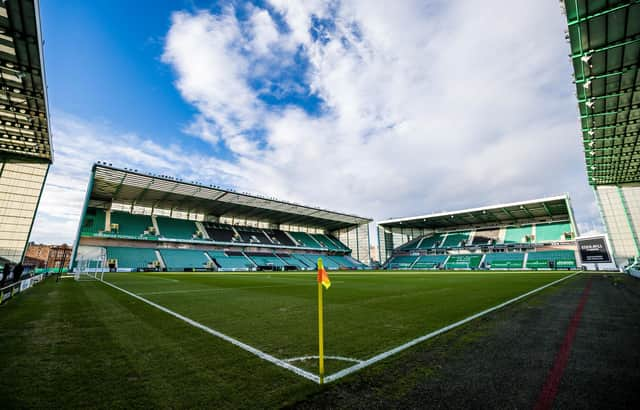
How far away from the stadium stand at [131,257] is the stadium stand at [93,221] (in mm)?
3685

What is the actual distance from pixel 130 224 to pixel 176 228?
784 centimetres

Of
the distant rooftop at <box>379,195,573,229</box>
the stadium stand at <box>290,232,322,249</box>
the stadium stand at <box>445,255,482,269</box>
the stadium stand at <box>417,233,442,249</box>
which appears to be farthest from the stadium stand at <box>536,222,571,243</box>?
the stadium stand at <box>290,232,322,249</box>

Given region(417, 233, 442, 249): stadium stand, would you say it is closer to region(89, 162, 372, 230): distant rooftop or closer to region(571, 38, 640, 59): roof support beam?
region(89, 162, 372, 230): distant rooftop

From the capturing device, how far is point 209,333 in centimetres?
596

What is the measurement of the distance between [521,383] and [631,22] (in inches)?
820

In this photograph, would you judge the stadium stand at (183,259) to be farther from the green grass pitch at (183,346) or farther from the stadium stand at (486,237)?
the stadium stand at (486,237)

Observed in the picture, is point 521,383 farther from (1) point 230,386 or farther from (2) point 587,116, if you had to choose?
(2) point 587,116

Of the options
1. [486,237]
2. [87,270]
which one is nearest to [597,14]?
[87,270]

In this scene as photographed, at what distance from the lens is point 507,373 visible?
373cm

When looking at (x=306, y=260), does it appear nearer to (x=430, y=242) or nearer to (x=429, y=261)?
(x=429, y=261)

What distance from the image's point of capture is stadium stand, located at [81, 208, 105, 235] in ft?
144

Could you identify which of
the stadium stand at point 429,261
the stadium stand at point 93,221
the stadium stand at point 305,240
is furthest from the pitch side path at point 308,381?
the stadium stand at point 305,240

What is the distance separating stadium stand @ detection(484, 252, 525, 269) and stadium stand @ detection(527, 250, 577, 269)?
1.70 metres

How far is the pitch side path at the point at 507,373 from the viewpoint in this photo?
2.96m
